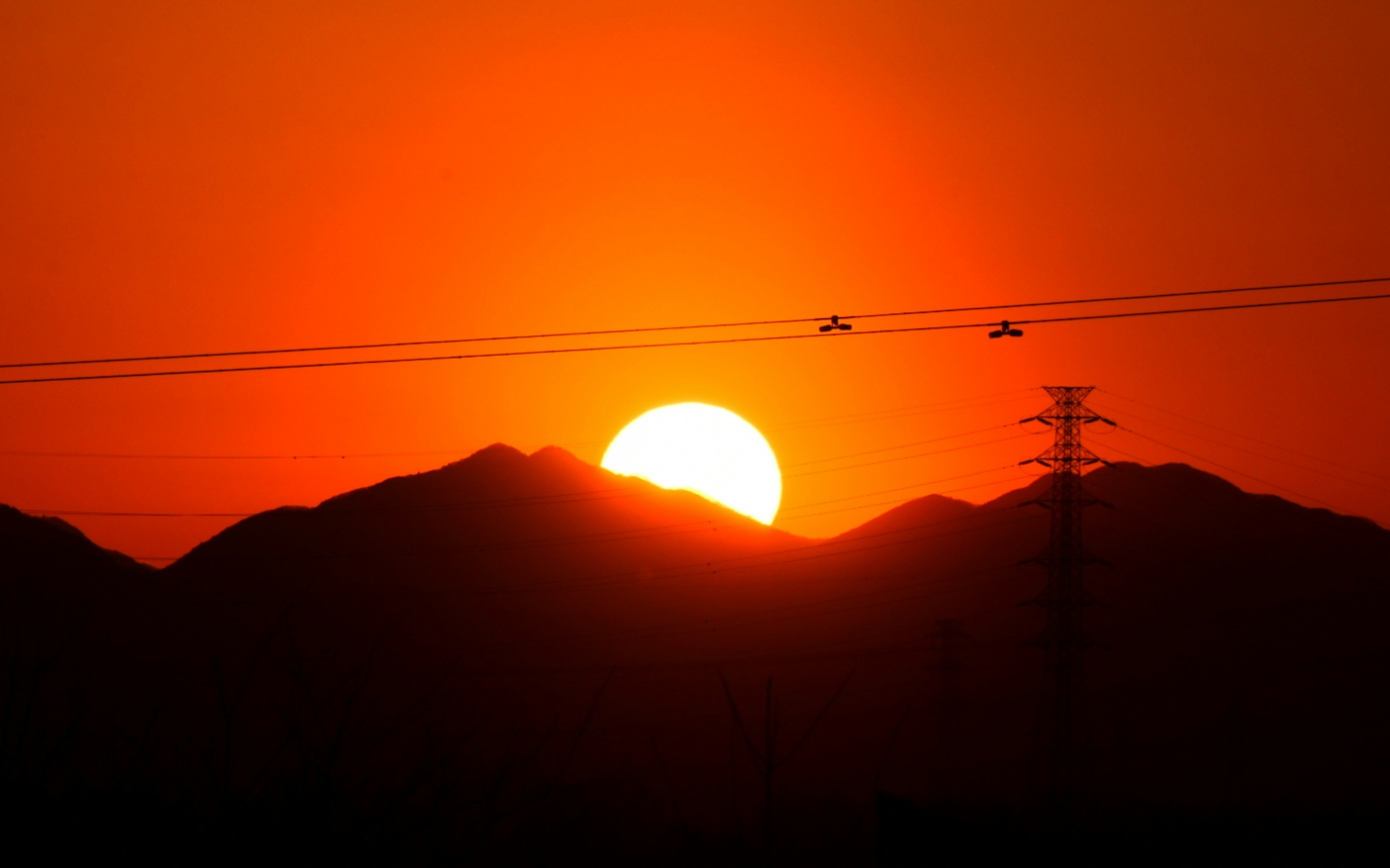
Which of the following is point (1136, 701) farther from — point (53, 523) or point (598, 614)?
point (53, 523)

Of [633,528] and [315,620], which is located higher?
[633,528]

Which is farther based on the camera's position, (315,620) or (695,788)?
(315,620)

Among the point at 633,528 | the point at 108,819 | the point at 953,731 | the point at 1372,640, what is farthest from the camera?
the point at 633,528

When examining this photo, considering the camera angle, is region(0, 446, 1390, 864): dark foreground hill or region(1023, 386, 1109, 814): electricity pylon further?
region(1023, 386, 1109, 814): electricity pylon

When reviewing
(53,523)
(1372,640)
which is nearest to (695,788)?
(1372,640)

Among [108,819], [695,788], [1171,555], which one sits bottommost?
[695,788]

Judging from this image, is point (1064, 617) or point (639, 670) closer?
point (1064, 617)

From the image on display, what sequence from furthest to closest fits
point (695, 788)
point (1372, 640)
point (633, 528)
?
point (633, 528)
point (1372, 640)
point (695, 788)

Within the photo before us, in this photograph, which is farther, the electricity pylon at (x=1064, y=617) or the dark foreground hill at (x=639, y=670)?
the electricity pylon at (x=1064, y=617)
